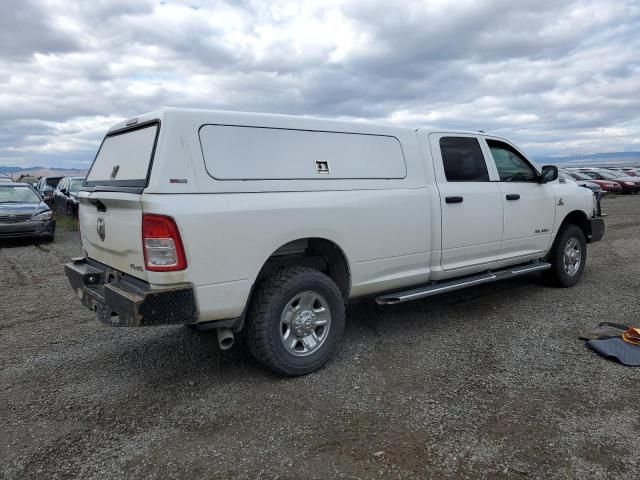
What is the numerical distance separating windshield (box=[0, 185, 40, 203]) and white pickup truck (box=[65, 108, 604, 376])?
9285 millimetres

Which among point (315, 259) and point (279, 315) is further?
point (315, 259)

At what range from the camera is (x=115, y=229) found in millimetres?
3717

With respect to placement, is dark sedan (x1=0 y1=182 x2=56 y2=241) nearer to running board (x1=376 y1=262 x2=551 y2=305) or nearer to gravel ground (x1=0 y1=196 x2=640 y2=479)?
gravel ground (x1=0 y1=196 x2=640 y2=479)

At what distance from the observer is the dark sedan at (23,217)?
37.2 ft

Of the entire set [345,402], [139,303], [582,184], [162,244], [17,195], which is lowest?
[345,402]

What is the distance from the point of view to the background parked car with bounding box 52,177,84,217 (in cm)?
1509

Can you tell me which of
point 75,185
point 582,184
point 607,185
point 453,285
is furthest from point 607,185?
point 453,285

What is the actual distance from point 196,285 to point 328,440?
4.24 feet

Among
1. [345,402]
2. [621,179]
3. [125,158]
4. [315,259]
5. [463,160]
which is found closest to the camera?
[345,402]

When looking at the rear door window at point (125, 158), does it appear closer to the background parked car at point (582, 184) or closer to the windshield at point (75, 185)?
the background parked car at point (582, 184)

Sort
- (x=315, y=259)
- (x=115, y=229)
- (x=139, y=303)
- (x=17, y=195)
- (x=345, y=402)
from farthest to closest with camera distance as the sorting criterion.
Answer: (x=17, y=195) → (x=315, y=259) → (x=115, y=229) → (x=345, y=402) → (x=139, y=303)

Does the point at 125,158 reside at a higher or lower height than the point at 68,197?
higher

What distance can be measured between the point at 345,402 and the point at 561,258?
13.7 ft

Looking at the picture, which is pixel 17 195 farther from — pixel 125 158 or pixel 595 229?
pixel 595 229
